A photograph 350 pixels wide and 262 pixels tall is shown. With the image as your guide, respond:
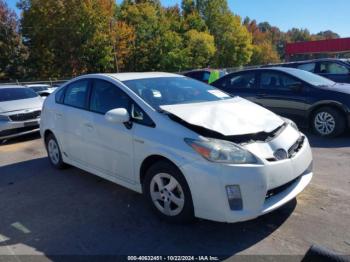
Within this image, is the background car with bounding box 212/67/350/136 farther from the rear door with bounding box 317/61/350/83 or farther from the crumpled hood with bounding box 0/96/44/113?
the crumpled hood with bounding box 0/96/44/113

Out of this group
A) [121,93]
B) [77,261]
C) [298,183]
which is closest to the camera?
[77,261]

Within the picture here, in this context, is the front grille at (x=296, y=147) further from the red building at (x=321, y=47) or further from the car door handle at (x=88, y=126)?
the red building at (x=321, y=47)

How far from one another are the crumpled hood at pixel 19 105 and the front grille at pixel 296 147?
6958 millimetres

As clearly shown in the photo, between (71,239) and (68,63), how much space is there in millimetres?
38965

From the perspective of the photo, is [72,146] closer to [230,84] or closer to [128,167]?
[128,167]

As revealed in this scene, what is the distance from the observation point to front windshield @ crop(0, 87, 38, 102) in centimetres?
939

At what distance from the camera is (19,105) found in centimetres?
890

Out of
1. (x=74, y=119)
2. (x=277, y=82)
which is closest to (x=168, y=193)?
→ (x=74, y=119)

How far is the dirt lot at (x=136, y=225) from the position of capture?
10.8ft

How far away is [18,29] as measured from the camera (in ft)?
140

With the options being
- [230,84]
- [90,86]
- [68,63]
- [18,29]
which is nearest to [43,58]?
[68,63]

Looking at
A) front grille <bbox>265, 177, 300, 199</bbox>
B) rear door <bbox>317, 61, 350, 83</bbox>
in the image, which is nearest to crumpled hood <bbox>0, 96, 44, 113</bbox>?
front grille <bbox>265, 177, 300, 199</bbox>

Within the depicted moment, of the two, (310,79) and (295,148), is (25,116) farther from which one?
(295,148)

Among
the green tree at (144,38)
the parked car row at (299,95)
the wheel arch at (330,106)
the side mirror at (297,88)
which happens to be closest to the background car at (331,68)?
the parked car row at (299,95)
